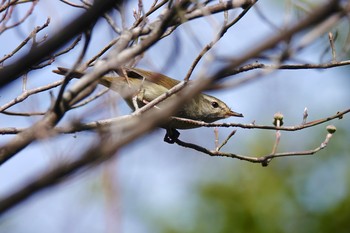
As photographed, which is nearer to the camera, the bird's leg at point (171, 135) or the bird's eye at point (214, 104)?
the bird's leg at point (171, 135)

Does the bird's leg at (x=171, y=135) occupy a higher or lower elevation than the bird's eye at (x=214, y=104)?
lower

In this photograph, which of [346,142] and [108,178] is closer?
[108,178]

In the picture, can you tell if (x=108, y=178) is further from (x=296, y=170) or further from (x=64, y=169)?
(x=296, y=170)

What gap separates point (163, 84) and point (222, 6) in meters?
2.63

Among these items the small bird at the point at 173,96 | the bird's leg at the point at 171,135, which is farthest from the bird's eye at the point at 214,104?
the bird's leg at the point at 171,135

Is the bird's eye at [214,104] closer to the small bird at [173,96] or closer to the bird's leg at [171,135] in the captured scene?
the small bird at [173,96]

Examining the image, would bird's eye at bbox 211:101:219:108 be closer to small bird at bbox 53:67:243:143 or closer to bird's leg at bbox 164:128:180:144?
small bird at bbox 53:67:243:143

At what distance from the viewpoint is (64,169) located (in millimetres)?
1696

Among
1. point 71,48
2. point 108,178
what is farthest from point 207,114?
point 108,178

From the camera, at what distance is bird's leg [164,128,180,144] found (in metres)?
5.12

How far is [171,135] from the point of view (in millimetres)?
5207

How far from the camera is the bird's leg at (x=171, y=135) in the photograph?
512 centimetres

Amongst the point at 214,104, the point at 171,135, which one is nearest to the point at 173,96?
the point at 171,135

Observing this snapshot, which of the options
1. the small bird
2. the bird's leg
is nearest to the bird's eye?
the small bird
